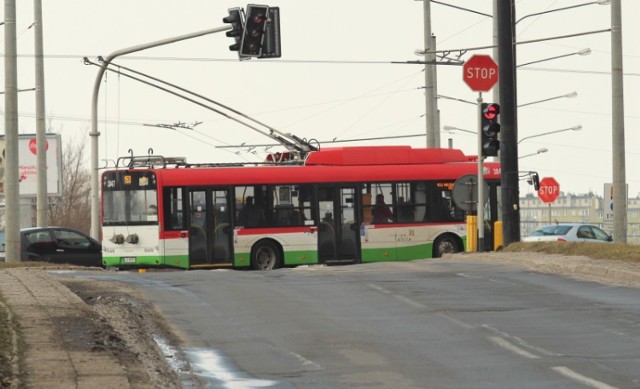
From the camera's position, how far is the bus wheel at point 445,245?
37438 millimetres

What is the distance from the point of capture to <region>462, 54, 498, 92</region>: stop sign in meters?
30.3

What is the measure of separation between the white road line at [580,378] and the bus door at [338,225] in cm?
2414

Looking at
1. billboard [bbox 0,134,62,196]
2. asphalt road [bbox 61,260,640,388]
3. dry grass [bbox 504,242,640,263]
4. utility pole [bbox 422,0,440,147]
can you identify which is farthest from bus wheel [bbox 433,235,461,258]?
billboard [bbox 0,134,62,196]

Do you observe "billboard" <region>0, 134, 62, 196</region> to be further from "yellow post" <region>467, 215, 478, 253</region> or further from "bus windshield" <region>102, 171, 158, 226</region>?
"yellow post" <region>467, 215, 478, 253</region>

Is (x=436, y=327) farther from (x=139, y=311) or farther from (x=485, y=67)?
(x=485, y=67)

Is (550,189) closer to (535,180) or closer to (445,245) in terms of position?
(535,180)

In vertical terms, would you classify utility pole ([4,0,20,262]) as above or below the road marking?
above

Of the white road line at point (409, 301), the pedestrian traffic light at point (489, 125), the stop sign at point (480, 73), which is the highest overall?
the stop sign at point (480, 73)

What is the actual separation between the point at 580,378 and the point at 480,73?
19.7 meters

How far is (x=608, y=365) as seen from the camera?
12234 mm

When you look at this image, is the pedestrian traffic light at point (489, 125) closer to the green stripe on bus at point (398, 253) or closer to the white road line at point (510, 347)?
the green stripe on bus at point (398, 253)

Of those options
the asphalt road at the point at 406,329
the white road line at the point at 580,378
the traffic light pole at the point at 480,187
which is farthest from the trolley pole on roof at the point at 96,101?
the white road line at the point at 580,378

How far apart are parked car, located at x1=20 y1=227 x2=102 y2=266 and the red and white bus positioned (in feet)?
12.4

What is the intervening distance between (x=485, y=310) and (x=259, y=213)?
18939 millimetres
